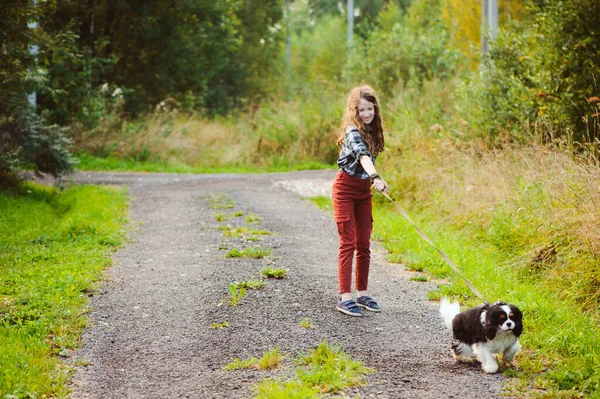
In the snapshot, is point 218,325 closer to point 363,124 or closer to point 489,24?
point 363,124

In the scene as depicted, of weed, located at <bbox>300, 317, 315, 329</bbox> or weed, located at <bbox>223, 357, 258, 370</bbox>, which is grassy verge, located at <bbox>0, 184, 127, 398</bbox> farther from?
weed, located at <bbox>300, 317, 315, 329</bbox>

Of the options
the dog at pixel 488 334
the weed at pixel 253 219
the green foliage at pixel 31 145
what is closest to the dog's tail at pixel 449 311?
the dog at pixel 488 334

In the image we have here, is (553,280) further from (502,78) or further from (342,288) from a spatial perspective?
(502,78)

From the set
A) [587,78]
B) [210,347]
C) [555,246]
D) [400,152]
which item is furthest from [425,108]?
[210,347]

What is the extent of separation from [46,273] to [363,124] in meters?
3.74

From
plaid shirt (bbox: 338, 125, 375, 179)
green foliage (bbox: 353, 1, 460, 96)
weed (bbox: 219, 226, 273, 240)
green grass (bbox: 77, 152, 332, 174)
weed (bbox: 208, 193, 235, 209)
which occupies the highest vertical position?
green foliage (bbox: 353, 1, 460, 96)

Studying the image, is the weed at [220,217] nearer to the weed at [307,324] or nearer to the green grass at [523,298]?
the green grass at [523,298]

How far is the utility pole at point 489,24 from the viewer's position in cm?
1473

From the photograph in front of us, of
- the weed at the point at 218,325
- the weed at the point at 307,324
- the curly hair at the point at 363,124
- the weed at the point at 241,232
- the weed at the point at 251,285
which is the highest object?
the curly hair at the point at 363,124

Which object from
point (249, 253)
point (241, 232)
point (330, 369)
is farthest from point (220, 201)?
point (330, 369)

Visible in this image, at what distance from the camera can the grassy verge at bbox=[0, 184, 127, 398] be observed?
16.2 feet

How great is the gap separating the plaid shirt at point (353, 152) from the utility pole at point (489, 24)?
9.23 meters

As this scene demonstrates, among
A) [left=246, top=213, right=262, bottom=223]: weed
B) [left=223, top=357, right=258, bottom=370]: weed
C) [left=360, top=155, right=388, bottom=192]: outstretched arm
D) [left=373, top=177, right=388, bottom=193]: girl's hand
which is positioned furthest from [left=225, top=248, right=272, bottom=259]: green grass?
[left=223, top=357, right=258, bottom=370]: weed

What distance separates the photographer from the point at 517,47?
13.1 m
